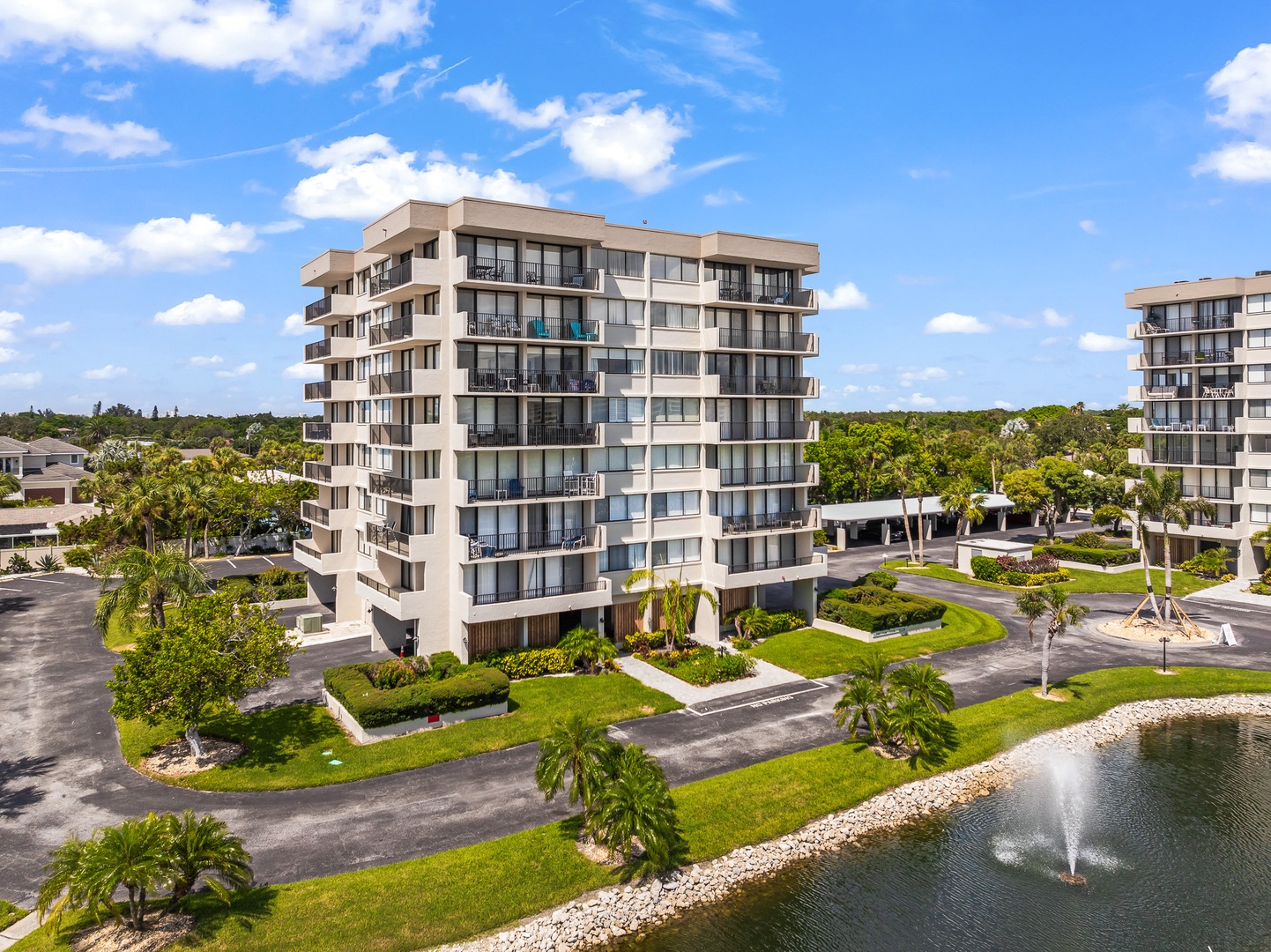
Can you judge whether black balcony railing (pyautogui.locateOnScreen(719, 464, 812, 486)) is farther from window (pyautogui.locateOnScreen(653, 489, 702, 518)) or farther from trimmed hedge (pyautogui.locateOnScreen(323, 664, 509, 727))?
trimmed hedge (pyautogui.locateOnScreen(323, 664, 509, 727))

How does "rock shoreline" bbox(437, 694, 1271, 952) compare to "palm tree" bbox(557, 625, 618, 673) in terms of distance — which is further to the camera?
"palm tree" bbox(557, 625, 618, 673)

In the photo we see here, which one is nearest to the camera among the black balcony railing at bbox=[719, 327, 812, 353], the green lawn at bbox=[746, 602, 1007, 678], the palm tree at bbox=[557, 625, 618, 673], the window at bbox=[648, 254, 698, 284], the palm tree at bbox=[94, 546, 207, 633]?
the palm tree at bbox=[94, 546, 207, 633]

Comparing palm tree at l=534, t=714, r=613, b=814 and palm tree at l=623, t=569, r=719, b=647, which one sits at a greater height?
Result: palm tree at l=623, t=569, r=719, b=647

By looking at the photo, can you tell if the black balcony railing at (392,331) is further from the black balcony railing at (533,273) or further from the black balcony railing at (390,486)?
the black balcony railing at (390,486)

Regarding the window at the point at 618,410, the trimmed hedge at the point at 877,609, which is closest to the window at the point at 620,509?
the window at the point at 618,410

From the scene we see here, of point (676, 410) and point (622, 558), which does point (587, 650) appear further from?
point (676, 410)

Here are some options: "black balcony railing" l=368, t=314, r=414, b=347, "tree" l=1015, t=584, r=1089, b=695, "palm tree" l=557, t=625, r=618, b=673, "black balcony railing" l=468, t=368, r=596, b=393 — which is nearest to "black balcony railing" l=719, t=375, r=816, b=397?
"black balcony railing" l=468, t=368, r=596, b=393

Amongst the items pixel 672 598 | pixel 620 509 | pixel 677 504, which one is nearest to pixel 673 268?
pixel 677 504
